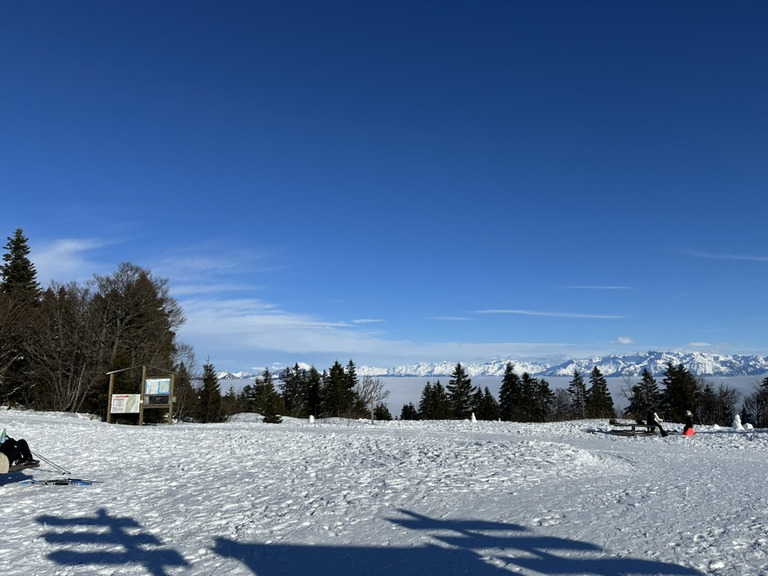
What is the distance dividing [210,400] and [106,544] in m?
48.2

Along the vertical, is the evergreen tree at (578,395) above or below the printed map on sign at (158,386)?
below

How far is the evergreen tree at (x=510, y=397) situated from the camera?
240 feet

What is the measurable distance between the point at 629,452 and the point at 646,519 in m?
10.1

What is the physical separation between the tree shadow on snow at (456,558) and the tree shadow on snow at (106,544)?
704 mm

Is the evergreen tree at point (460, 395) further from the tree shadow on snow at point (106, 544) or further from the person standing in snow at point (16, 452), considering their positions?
the tree shadow on snow at point (106, 544)

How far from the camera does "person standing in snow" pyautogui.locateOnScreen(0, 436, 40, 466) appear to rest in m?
9.74

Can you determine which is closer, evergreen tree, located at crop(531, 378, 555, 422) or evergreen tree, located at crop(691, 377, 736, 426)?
evergreen tree, located at crop(691, 377, 736, 426)

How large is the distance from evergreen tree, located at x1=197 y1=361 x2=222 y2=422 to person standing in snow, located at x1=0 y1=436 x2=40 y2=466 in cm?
4153

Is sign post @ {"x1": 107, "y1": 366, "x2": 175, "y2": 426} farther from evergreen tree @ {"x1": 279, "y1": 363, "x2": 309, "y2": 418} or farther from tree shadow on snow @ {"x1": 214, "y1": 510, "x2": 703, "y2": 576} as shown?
evergreen tree @ {"x1": 279, "y1": 363, "x2": 309, "y2": 418}

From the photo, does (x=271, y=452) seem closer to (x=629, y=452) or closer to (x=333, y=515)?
(x=333, y=515)

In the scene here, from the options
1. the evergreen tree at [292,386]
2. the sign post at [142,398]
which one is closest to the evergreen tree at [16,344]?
the sign post at [142,398]

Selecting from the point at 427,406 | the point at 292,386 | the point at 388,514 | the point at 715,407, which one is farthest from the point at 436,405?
the point at 388,514

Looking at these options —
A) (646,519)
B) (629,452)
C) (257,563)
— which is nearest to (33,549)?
(257,563)

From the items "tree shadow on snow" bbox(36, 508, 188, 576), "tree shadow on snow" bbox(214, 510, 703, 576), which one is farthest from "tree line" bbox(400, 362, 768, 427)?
"tree shadow on snow" bbox(214, 510, 703, 576)
